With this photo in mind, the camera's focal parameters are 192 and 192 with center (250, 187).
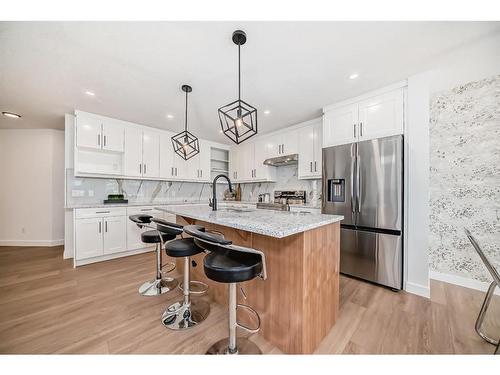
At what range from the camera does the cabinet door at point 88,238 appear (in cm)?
299

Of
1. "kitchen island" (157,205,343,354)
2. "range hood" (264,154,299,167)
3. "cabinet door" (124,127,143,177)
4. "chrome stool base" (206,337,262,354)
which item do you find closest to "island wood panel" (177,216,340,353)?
"kitchen island" (157,205,343,354)

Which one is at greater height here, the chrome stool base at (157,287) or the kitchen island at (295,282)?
the kitchen island at (295,282)

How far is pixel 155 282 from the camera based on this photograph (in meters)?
2.31

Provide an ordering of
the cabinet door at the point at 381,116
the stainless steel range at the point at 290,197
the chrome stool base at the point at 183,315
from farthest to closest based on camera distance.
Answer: the stainless steel range at the point at 290,197 → the cabinet door at the point at 381,116 → the chrome stool base at the point at 183,315

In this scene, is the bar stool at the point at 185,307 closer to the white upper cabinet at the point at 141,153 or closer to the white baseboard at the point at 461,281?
the white upper cabinet at the point at 141,153

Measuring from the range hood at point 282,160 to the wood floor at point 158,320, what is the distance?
2.25 metres

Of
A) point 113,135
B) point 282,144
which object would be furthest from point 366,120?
point 113,135

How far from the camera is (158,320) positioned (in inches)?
68.0

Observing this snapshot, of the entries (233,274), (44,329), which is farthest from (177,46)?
(44,329)

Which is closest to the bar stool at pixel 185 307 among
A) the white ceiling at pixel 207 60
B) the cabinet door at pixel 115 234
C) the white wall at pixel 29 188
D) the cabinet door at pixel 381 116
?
the white ceiling at pixel 207 60

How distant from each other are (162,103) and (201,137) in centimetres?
176

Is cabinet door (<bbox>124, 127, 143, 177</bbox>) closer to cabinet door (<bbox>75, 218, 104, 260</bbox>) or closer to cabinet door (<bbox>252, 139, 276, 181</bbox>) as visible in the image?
cabinet door (<bbox>75, 218, 104, 260</bbox>)
